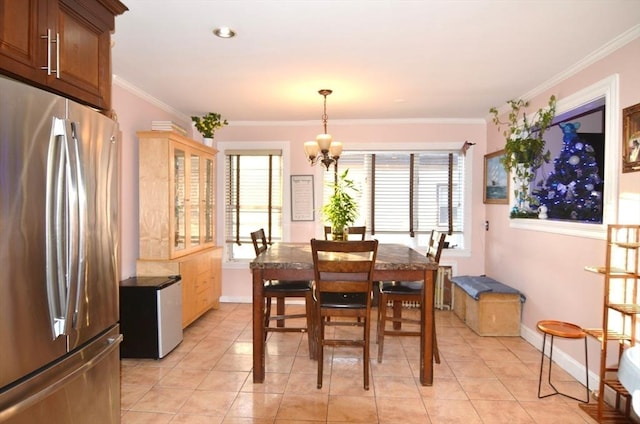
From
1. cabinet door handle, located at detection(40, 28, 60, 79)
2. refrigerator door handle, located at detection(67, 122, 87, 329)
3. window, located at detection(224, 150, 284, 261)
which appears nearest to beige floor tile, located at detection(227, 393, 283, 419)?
refrigerator door handle, located at detection(67, 122, 87, 329)

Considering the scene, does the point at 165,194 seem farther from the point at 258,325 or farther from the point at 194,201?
the point at 258,325

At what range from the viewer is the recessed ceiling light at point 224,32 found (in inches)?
95.4

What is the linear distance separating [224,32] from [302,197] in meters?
2.83

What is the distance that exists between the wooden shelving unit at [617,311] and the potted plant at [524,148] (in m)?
1.22

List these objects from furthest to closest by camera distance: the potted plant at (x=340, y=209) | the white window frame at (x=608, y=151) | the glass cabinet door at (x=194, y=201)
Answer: the glass cabinet door at (x=194, y=201), the potted plant at (x=340, y=209), the white window frame at (x=608, y=151)

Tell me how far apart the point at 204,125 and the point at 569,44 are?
3644 mm

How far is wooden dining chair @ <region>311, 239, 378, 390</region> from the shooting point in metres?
2.58

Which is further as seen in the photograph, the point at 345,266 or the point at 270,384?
the point at 270,384

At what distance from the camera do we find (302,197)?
5.10 meters

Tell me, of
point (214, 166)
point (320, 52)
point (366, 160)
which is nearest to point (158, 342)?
point (214, 166)

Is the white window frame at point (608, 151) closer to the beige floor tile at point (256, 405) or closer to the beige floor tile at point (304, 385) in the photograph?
the beige floor tile at point (304, 385)

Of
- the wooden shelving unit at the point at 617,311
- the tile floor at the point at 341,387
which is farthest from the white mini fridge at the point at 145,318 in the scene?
the wooden shelving unit at the point at 617,311

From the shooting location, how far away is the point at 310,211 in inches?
201

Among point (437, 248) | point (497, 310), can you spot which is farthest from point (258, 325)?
point (497, 310)
